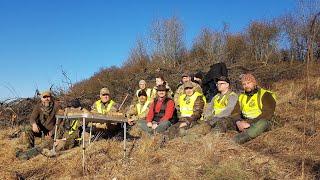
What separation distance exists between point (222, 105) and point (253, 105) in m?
0.88

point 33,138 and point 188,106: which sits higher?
point 188,106

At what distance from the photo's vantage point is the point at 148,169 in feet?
22.2

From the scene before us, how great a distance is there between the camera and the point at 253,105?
8.43 meters

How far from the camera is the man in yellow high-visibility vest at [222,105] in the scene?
8884 millimetres

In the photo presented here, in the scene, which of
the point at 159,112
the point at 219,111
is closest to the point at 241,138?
the point at 219,111

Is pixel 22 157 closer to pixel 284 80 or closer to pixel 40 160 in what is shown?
pixel 40 160

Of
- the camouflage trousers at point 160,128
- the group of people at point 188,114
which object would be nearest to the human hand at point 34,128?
the group of people at point 188,114

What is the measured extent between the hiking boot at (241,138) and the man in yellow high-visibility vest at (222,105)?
779mm

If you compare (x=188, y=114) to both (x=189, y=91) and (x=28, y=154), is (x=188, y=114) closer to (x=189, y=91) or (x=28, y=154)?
(x=189, y=91)

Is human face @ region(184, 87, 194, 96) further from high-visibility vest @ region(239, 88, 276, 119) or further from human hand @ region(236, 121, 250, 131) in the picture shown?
human hand @ region(236, 121, 250, 131)

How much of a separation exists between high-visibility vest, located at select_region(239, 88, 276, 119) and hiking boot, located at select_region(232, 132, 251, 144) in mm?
670

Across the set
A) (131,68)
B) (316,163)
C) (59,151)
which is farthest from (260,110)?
(131,68)

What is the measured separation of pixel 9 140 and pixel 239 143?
625cm

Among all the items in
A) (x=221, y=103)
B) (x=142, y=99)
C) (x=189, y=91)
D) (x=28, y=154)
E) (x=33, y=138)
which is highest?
(x=189, y=91)
